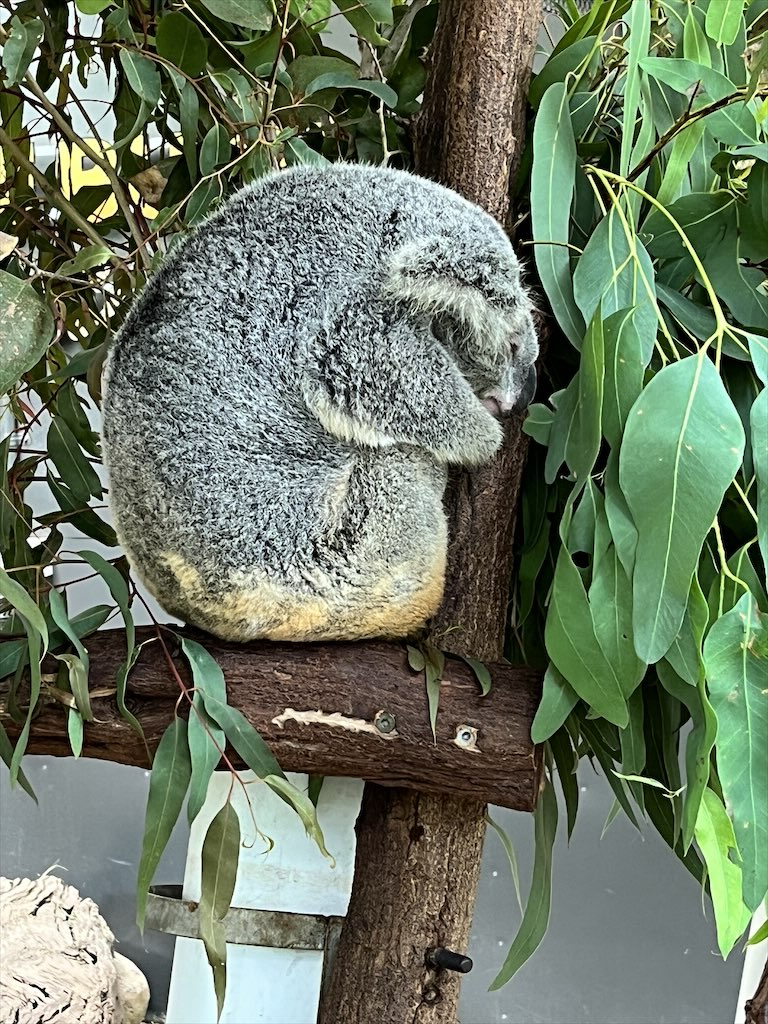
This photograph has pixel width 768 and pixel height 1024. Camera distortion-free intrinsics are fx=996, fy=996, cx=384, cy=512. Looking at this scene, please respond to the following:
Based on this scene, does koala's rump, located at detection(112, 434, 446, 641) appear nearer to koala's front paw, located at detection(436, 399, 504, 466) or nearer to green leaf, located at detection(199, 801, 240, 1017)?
koala's front paw, located at detection(436, 399, 504, 466)

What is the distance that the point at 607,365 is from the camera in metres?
1.14

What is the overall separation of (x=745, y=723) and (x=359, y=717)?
1.51ft

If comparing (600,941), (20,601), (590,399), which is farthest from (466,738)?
(600,941)

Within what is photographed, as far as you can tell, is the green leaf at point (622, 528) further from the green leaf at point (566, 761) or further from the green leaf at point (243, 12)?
the green leaf at point (243, 12)

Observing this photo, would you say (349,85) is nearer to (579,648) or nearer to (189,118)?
(189,118)

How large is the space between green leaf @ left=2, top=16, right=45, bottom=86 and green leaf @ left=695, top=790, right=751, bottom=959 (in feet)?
4.18

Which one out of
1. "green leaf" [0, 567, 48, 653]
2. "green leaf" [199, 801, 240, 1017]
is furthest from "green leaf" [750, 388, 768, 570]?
"green leaf" [0, 567, 48, 653]

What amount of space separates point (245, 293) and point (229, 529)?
0.31m

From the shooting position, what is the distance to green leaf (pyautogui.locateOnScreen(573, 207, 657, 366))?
47.0 inches

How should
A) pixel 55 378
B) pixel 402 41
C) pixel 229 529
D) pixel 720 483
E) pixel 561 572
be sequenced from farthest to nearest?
pixel 402 41 < pixel 55 378 < pixel 229 529 < pixel 561 572 < pixel 720 483

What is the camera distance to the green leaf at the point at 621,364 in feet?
3.71

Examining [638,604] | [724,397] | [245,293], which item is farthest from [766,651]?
[245,293]

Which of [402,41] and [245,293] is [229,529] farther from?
[402,41]

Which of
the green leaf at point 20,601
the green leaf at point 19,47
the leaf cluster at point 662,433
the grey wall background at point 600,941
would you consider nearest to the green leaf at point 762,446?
the leaf cluster at point 662,433
